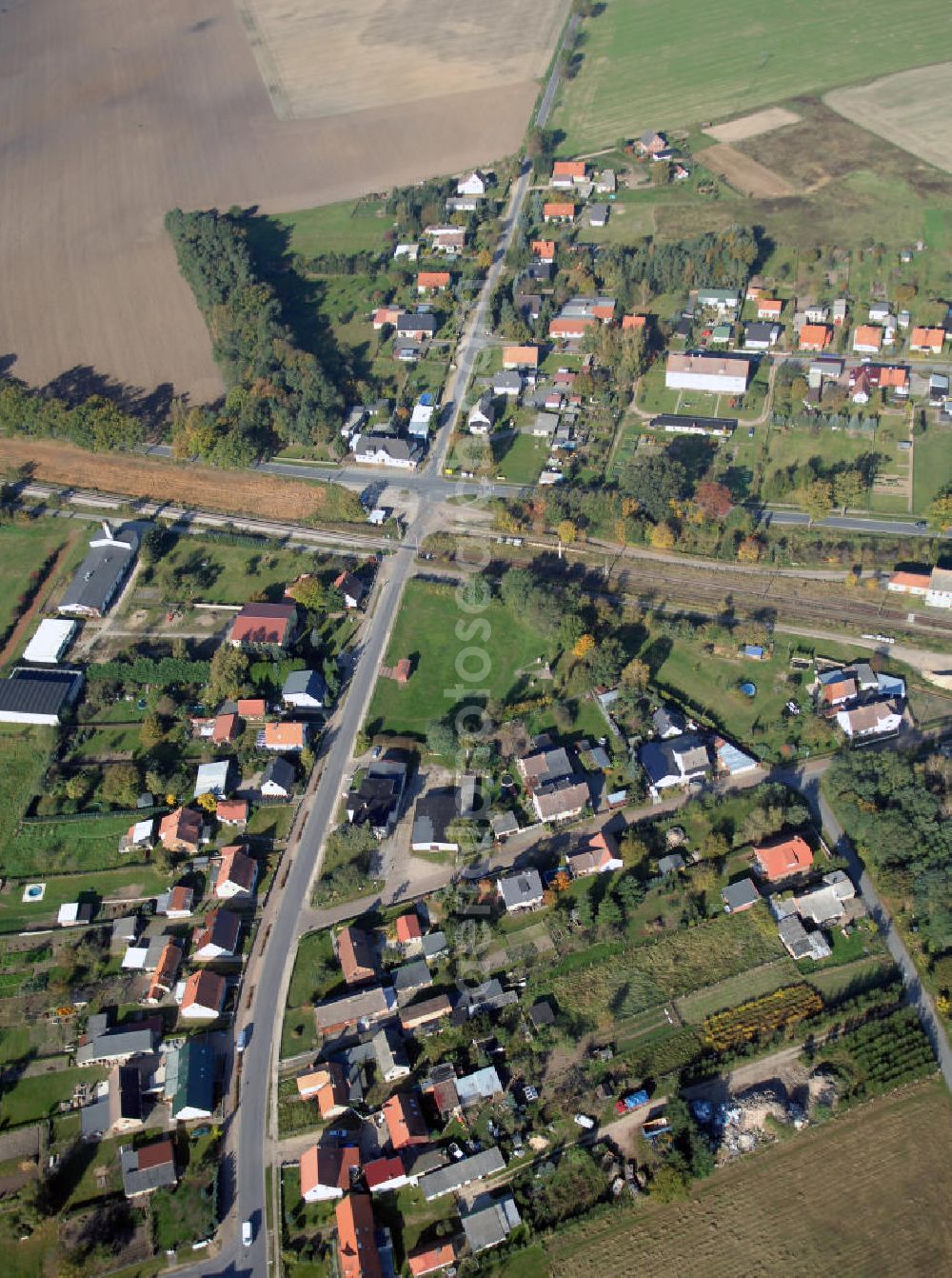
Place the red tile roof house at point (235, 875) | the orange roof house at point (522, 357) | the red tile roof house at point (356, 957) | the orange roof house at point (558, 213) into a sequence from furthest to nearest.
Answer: the orange roof house at point (558, 213) < the orange roof house at point (522, 357) < the red tile roof house at point (235, 875) < the red tile roof house at point (356, 957)

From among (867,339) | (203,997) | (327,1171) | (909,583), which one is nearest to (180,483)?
(203,997)

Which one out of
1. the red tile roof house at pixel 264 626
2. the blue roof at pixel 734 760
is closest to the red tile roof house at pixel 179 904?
the red tile roof house at pixel 264 626

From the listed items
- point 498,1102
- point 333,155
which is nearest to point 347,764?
point 498,1102

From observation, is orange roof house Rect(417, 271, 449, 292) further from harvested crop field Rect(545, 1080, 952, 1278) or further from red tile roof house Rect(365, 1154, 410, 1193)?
harvested crop field Rect(545, 1080, 952, 1278)

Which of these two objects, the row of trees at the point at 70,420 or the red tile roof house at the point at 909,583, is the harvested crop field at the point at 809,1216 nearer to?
the red tile roof house at the point at 909,583

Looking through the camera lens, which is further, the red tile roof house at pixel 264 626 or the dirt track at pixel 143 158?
the dirt track at pixel 143 158

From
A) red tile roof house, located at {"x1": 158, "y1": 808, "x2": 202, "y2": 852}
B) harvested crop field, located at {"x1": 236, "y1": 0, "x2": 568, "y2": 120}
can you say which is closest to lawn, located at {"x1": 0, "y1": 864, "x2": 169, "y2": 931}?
red tile roof house, located at {"x1": 158, "y1": 808, "x2": 202, "y2": 852}

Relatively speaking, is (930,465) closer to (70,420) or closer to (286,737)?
(286,737)
